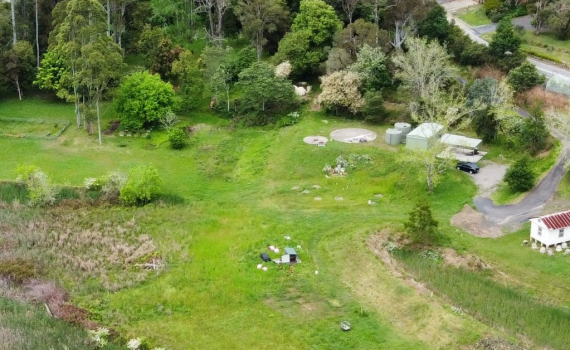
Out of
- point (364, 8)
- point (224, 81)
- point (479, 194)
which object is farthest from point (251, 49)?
point (479, 194)

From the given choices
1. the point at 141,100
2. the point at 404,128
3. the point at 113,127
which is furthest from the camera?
the point at 113,127

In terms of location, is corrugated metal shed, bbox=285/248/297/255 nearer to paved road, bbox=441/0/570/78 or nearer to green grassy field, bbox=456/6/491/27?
paved road, bbox=441/0/570/78

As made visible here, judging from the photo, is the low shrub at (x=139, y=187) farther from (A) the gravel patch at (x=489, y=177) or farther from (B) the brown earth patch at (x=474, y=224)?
(A) the gravel patch at (x=489, y=177)

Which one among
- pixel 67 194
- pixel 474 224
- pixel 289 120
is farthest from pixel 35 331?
pixel 289 120

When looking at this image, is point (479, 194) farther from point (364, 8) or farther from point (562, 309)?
point (364, 8)

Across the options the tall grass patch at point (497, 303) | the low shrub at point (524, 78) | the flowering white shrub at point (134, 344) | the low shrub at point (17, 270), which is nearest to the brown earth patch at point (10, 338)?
the flowering white shrub at point (134, 344)

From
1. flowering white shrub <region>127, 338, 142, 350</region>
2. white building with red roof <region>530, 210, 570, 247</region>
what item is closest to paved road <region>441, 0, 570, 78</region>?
white building with red roof <region>530, 210, 570, 247</region>

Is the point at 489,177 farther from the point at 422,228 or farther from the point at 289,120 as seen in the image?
the point at 289,120
